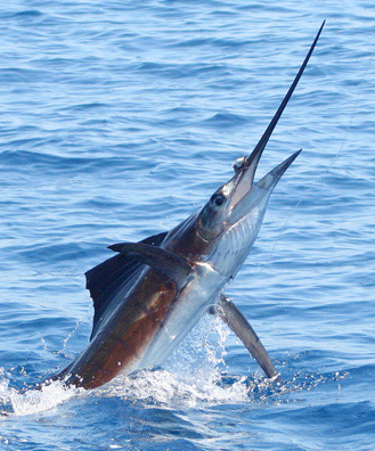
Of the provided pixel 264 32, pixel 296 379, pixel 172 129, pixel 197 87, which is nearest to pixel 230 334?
pixel 296 379

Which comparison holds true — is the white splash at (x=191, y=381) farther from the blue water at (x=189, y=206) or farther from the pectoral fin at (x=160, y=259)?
the pectoral fin at (x=160, y=259)

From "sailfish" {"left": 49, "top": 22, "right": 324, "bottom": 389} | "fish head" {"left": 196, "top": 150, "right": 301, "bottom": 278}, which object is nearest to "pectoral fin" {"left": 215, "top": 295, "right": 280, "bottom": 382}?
"sailfish" {"left": 49, "top": 22, "right": 324, "bottom": 389}

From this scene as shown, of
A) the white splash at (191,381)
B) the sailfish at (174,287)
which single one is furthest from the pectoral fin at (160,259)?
the white splash at (191,381)

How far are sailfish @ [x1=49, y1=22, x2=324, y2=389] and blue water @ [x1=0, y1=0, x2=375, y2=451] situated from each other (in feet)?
0.66

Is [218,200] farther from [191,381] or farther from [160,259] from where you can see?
[191,381]

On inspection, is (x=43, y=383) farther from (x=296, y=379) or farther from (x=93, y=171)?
(x=93, y=171)

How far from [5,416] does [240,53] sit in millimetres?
12715

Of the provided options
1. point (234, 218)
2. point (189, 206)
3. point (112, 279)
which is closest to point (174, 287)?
point (112, 279)

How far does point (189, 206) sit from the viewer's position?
9938mm

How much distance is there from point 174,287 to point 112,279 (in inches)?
18.5

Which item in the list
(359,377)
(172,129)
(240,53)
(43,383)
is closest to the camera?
(43,383)

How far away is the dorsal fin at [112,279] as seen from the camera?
5.99 meters

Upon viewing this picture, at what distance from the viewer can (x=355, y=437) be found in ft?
17.7

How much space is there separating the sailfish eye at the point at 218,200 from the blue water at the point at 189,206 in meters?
1.22
